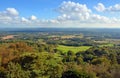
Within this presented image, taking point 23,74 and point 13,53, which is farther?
point 13,53

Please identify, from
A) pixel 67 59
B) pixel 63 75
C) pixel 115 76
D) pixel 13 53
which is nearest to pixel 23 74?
pixel 63 75

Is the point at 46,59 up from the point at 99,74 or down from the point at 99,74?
up

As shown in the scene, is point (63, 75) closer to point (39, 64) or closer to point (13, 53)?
point (39, 64)

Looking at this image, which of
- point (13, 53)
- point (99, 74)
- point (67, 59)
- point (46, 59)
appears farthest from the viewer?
point (67, 59)

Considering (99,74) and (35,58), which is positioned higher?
(35,58)

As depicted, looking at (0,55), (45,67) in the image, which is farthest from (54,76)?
(0,55)

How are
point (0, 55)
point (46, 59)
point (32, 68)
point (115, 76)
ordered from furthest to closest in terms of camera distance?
point (0, 55) < point (46, 59) < point (32, 68) < point (115, 76)

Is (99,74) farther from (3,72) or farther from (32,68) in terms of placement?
(3,72)

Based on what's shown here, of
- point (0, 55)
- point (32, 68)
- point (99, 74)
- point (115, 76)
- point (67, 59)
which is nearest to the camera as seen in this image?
point (115, 76)

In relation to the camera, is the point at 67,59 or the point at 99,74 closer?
the point at 99,74
